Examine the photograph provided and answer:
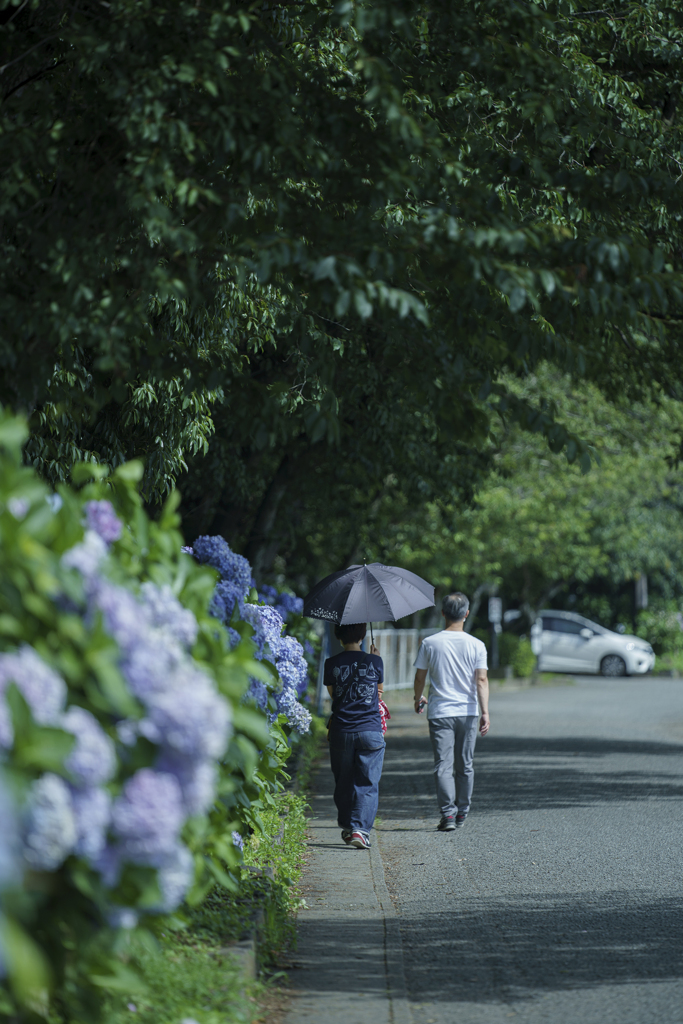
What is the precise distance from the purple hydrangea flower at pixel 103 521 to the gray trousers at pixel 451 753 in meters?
5.70

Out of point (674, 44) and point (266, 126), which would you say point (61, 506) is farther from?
point (674, 44)

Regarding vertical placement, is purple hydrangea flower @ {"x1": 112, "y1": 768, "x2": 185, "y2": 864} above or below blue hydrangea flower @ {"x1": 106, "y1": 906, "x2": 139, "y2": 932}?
above

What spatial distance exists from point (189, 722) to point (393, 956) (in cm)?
316

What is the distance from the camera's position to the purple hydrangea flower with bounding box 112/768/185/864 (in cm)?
308

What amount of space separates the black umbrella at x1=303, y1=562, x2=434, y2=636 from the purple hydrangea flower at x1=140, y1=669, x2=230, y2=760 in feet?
18.6

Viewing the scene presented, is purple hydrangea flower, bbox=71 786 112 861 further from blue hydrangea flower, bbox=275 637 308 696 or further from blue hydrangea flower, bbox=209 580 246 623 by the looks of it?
blue hydrangea flower, bbox=275 637 308 696

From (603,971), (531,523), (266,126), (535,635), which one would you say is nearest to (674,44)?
(266,126)

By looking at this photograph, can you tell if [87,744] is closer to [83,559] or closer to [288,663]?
[83,559]

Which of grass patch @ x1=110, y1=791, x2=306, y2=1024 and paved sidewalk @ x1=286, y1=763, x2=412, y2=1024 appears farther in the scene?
paved sidewalk @ x1=286, y1=763, x2=412, y2=1024

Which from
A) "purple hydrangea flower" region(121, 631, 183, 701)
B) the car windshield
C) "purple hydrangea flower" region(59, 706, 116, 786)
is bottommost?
"purple hydrangea flower" region(59, 706, 116, 786)

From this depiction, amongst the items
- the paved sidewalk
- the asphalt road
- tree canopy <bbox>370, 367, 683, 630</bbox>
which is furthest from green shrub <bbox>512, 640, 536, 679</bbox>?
the paved sidewalk

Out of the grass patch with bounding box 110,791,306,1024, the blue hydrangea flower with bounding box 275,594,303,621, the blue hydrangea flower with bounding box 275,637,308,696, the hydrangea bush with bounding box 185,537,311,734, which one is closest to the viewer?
the grass patch with bounding box 110,791,306,1024

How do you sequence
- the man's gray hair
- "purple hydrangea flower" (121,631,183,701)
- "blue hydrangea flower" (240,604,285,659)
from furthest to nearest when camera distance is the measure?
the man's gray hair
"blue hydrangea flower" (240,604,285,659)
"purple hydrangea flower" (121,631,183,701)

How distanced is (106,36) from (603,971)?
4897mm
